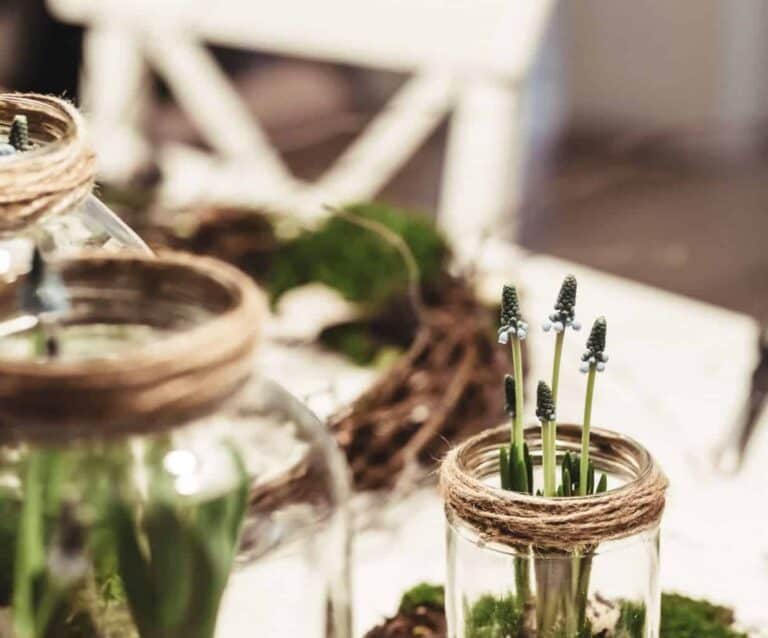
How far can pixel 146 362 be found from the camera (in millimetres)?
360

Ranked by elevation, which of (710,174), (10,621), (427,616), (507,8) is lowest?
(710,174)

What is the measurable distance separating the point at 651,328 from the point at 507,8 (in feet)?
2.56

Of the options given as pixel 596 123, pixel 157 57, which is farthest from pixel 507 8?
pixel 596 123

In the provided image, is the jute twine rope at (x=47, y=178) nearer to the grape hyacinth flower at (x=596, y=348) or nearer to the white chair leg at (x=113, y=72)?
the grape hyacinth flower at (x=596, y=348)

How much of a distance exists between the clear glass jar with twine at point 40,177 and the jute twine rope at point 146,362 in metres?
0.03

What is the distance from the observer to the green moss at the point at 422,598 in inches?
25.3

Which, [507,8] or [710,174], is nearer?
[507,8]

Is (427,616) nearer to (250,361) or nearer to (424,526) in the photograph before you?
(424,526)

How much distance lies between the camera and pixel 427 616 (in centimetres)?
63

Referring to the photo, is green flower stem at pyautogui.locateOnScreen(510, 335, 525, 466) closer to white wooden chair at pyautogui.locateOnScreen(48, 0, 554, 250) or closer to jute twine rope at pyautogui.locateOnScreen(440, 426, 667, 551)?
jute twine rope at pyautogui.locateOnScreen(440, 426, 667, 551)

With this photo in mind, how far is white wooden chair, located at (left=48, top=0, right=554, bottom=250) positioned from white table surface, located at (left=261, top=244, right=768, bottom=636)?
0.33 m

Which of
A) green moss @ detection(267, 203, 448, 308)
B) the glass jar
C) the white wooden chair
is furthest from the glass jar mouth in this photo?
the white wooden chair

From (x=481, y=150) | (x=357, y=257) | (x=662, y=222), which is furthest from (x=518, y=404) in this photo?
(x=662, y=222)

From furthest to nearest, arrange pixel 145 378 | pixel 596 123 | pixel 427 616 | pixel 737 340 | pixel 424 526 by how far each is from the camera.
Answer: pixel 596 123 → pixel 737 340 → pixel 424 526 → pixel 427 616 → pixel 145 378
